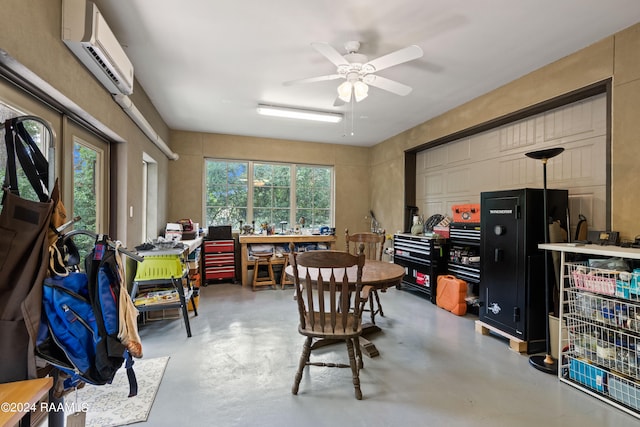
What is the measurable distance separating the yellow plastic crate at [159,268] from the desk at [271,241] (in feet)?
6.87

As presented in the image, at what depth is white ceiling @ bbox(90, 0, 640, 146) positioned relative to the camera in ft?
7.04

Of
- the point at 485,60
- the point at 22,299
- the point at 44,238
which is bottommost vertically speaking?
the point at 22,299

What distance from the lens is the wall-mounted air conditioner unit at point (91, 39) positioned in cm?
180

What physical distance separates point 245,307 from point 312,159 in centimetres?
344

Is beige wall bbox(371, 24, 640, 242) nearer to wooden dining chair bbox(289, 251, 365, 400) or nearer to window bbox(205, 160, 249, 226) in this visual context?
wooden dining chair bbox(289, 251, 365, 400)

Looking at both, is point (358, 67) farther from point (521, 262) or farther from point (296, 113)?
point (521, 262)

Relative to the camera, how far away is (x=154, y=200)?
14.9 ft

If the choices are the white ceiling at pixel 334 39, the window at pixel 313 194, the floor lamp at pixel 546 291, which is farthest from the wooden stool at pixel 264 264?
the floor lamp at pixel 546 291

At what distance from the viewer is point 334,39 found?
8.30 feet

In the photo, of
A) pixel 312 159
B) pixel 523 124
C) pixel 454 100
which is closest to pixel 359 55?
pixel 454 100

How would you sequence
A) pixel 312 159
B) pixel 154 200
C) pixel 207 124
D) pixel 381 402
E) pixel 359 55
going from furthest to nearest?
pixel 312 159 → pixel 207 124 → pixel 154 200 → pixel 359 55 → pixel 381 402

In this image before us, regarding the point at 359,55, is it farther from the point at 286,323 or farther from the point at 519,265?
the point at 286,323

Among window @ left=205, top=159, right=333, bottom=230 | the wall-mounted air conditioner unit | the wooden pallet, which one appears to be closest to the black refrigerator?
the wooden pallet

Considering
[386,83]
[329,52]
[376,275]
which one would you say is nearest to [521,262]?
[376,275]
